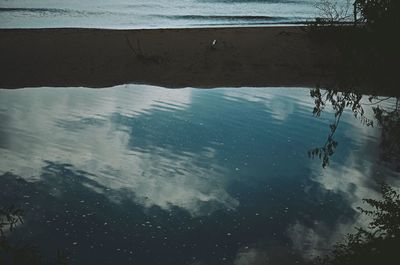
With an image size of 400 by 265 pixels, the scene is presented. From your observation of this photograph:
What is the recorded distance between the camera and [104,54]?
Answer: 16.7 m

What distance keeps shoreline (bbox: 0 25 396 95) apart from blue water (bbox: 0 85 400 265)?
8.78 feet

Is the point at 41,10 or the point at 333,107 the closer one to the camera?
the point at 333,107

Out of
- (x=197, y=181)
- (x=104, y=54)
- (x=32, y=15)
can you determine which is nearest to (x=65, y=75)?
(x=104, y=54)

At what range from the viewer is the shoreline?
1402 cm

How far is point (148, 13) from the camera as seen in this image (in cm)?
3638

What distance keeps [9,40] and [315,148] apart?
620 inches

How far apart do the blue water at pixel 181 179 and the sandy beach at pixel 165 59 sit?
271 cm

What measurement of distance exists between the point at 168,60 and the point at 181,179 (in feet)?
31.9

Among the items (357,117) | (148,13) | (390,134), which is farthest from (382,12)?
(148,13)

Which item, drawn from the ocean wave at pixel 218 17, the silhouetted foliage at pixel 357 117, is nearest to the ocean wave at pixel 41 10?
the ocean wave at pixel 218 17

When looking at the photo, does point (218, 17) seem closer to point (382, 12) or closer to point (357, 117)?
point (357, 117)

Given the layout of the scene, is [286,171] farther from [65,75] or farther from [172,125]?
[65,75]

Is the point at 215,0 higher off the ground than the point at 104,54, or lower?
higher

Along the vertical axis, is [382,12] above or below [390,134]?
above
